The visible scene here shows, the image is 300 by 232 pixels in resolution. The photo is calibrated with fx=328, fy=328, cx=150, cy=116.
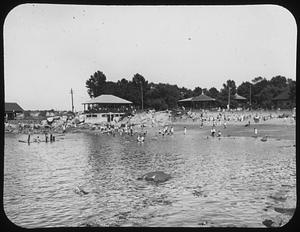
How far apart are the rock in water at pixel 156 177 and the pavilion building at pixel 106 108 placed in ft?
6.93

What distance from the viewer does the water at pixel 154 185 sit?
15.7ft

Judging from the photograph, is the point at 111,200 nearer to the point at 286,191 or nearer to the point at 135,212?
the point at 135,212

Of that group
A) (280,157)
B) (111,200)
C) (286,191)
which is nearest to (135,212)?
(111,200)

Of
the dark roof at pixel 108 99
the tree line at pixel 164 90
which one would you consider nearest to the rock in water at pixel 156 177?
the tree line at pixel 164 90

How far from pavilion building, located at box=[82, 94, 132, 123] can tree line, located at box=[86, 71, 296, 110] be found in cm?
48

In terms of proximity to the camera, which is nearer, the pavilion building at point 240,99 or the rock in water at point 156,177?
the rock in water at point 156,177

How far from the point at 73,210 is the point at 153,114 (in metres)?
4.57

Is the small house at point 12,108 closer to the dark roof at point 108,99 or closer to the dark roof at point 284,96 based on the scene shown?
the dark roof at point 108,99

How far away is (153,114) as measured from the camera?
9.20 m

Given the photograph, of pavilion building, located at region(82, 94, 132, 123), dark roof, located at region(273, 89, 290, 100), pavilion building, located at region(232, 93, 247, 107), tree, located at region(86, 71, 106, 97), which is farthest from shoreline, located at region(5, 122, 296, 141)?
tree, located at region(86, 71, 106, 97)

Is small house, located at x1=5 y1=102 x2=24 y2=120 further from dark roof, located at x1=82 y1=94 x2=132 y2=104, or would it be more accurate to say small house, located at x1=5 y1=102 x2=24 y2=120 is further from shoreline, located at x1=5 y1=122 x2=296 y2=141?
shoreline, located at x1=5 y1=122 x2=296 y2=141

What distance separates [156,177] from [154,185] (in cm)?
56

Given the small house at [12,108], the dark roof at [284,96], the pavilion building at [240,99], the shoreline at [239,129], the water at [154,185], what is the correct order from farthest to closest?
1. the shoreline at [239,129]
2. the pavilion building at [240,99]
3. the dark roof at [284,96]
4. the small house at [12,108]
5. the water at [154,185]

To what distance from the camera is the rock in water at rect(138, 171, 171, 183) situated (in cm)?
656
